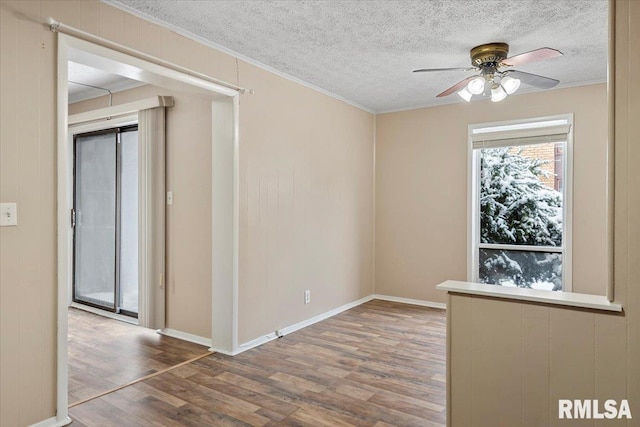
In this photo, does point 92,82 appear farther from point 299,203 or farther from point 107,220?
point 299,203

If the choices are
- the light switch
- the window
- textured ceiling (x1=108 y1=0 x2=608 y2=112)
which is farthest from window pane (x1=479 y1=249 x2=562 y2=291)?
the light switch

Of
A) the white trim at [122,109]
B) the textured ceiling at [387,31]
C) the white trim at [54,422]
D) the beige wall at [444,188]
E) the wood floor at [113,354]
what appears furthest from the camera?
the beige wall at [444,188]

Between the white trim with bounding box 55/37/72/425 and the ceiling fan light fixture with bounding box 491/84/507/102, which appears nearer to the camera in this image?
the white trim with bounding box 55/37/72/425

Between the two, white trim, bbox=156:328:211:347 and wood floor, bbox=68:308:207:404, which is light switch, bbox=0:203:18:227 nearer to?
wood floor, bbox=68:308:207:404

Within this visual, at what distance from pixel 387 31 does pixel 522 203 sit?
2623 millimetres

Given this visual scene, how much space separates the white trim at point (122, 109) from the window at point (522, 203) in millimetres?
3383

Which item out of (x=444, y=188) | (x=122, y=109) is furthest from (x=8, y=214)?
(x=444, y=188)

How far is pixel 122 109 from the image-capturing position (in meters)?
4.27

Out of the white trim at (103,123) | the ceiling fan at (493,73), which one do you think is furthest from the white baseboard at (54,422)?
the ceiling fan at (493,73)

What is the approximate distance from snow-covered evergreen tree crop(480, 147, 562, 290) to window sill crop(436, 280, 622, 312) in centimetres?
273

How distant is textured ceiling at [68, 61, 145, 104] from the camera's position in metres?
3.95

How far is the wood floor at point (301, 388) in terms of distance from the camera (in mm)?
2406

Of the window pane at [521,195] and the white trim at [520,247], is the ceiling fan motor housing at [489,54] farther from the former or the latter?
the white trim at [520,247]

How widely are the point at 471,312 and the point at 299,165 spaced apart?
2.56m
